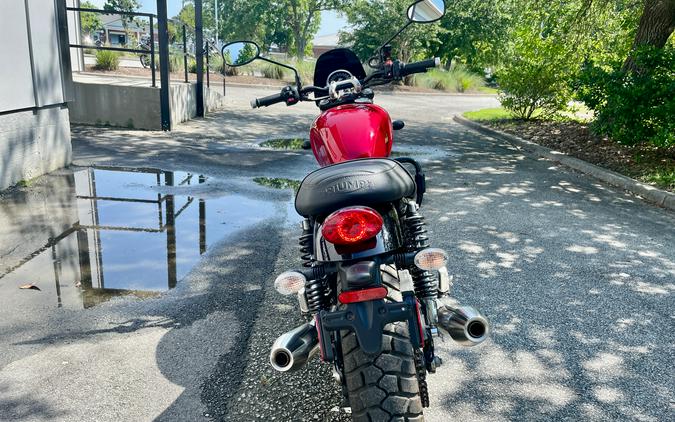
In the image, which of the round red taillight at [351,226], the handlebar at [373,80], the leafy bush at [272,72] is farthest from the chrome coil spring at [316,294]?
the leafy bush at [272,72]

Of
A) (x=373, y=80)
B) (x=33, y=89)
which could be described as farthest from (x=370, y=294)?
(x=33, y=89)

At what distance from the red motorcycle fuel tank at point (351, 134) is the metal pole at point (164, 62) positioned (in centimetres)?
935

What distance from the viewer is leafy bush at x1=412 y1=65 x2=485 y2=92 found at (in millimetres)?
31797

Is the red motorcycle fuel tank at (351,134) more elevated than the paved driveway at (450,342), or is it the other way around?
the red motorcycle fuel tank at (351,134)

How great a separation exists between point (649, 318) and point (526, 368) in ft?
4.30

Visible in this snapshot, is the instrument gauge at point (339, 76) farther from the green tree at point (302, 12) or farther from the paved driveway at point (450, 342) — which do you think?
the green tree at point (302, 12)

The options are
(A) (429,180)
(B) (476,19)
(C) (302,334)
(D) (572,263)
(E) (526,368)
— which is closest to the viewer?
(C) (302,334)

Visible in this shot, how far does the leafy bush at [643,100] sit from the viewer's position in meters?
8.23

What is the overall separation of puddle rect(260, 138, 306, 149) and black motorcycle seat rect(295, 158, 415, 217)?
869 centimetres

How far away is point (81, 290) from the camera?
4.20 metres

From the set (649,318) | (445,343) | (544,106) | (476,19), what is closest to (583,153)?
(544,106)

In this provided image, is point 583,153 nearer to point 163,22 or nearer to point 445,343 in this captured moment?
point 445,343

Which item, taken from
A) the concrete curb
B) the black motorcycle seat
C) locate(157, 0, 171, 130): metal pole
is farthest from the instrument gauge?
locate(157, 0, 171, 130): metal pole

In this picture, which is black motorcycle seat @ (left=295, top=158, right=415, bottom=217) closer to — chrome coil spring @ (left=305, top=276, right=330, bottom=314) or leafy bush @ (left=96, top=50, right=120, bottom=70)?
chrome coil spring @ (left=305, top=276, right=330, bottom=314)
